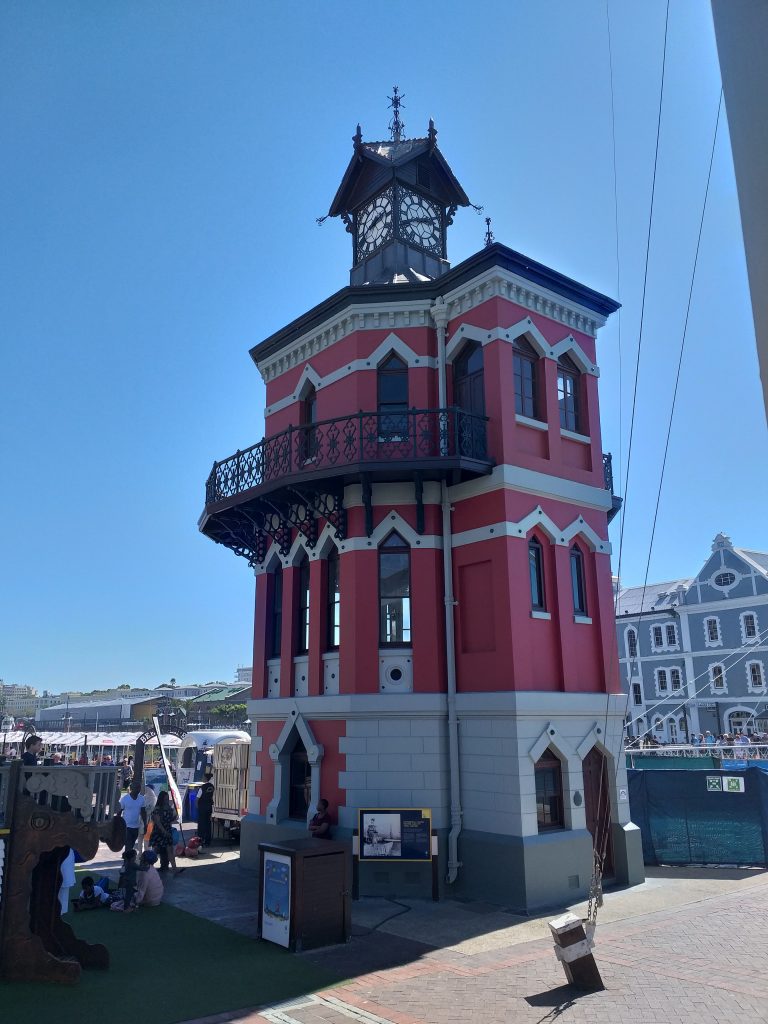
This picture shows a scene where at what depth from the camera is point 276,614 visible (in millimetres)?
17828

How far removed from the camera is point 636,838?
14.7m

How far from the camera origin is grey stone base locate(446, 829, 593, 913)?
1248 cm

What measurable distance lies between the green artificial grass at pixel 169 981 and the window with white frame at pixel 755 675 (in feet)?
138

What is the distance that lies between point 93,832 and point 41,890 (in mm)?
991

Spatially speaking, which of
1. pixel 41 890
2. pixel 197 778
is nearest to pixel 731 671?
pixel 197 778

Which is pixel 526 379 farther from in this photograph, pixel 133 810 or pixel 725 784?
pixel 133 810

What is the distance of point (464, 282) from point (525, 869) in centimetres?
1091

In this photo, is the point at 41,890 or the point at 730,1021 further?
the point at 41,890

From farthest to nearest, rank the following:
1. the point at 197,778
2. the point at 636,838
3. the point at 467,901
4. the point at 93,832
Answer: the point at 197,778, the point at 636,838, the point at 467,901, the point at 93,832

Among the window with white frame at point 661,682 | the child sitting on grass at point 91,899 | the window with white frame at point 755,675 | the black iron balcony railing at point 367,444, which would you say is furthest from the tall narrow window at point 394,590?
the window with white frame at point 661,682

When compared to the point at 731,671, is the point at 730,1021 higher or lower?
lower

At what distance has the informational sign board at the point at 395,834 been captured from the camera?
13.2 meters

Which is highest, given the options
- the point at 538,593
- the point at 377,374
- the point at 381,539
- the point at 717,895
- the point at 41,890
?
the point at 377,374

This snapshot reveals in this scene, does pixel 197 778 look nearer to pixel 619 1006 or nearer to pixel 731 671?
pixel 619 1006
